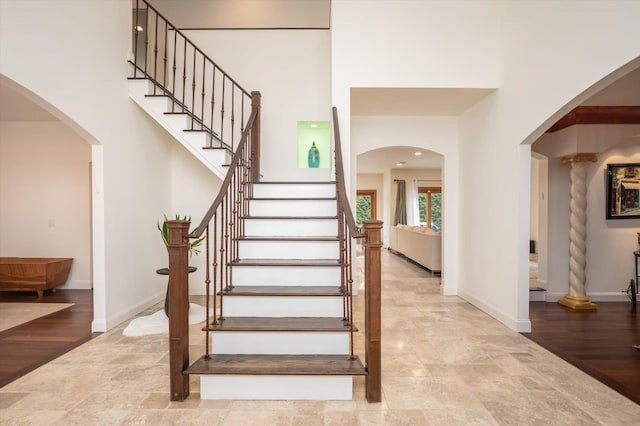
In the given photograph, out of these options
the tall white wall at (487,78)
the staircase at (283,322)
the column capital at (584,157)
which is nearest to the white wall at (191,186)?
the staircase at (283,322)

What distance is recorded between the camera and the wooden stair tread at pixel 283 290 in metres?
2.93

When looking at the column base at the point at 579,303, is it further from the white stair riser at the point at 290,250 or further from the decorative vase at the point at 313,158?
the decorative vase at the point at 313,158

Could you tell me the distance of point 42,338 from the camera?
3.76m

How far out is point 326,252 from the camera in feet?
12.1

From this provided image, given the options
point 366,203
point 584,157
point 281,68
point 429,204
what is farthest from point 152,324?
point 366,203

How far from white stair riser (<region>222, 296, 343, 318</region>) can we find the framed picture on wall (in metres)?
4.84

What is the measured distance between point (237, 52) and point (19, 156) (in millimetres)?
4048

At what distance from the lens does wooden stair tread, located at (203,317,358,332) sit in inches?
104

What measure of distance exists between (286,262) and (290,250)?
0.85 ft

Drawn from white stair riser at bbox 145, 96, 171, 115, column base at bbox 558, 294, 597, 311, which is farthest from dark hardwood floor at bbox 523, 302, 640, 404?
white stair riser at bbox 145, 96, 171, 115

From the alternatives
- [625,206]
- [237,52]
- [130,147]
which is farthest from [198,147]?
[625,206]

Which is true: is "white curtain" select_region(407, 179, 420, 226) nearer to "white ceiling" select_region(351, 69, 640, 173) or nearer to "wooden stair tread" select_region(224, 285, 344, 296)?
"white ceiling" select_region(351, 69, 640, 173)

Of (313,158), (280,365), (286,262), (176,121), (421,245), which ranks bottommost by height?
(280,365)

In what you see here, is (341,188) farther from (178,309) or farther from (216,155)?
(216,155)
